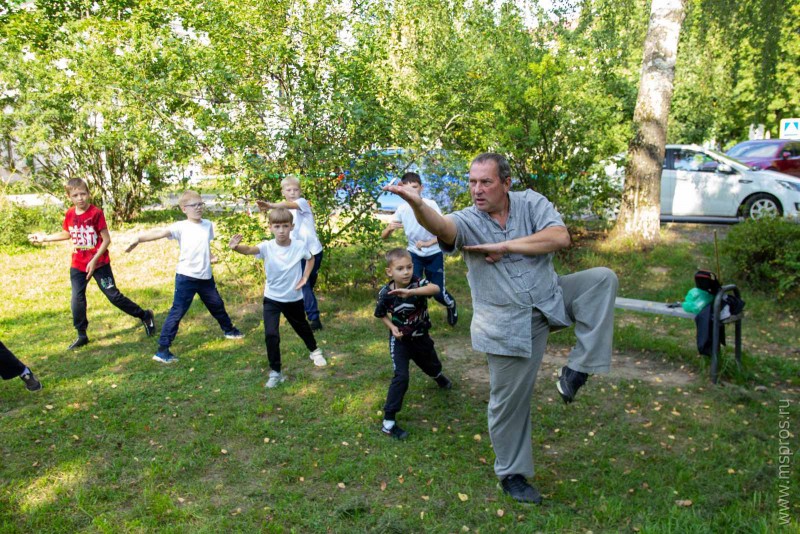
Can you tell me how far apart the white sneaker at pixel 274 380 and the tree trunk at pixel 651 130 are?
22.2ft

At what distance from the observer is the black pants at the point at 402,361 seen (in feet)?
16.5

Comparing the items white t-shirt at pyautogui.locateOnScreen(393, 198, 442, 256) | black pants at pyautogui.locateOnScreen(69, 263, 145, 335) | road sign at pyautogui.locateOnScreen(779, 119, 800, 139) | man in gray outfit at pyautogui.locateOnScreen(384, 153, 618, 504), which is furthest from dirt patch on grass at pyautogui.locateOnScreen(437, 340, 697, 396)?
road sign at pyautogui.locateOnScreen(779, 119, 800, 139)

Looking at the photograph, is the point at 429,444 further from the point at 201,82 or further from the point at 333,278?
the point at 201,82

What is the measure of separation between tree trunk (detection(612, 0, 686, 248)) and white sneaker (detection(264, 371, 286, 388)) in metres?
6.76

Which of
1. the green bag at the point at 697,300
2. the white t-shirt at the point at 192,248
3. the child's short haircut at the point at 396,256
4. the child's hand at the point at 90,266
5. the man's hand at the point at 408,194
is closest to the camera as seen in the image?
the man's hand at the point at 408,194

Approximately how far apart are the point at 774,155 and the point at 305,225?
14552 mm

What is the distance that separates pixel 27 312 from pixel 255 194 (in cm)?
357

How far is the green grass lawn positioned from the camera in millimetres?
3959

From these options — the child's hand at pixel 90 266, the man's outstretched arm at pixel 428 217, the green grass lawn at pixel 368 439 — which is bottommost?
the green grass lawn at pixel 368 439

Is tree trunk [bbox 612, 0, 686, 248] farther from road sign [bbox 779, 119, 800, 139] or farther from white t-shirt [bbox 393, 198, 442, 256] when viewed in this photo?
road sign [bbox 779, 119, 800, 139]

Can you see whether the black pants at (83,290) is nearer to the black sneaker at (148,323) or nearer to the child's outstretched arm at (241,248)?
the black sneaker at (148,323)

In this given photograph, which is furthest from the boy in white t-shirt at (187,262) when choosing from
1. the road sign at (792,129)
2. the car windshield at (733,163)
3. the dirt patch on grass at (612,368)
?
the road sign at (792,129)

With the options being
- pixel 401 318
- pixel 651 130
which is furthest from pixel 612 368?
pixel 651 130

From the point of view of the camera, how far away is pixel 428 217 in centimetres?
349
